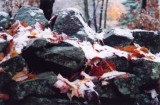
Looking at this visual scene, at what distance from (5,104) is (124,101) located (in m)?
1.81

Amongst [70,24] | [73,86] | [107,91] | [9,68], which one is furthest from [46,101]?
[70,24]

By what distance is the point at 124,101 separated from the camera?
9.39 ft

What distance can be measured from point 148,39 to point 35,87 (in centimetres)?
362

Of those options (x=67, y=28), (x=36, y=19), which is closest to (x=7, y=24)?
(x=36, y=19)

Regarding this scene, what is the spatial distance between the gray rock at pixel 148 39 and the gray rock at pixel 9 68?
3.32 m

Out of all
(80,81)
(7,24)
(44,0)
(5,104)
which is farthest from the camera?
(44,0)

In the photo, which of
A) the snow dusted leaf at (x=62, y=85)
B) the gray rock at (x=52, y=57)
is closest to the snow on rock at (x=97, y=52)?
the gray rock at (x=52, y=57)

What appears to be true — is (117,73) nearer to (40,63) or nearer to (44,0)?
(40,63)

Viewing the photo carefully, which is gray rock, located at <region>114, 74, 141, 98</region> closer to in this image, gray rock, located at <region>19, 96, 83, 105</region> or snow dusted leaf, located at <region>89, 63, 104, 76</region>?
snow dusted leaf, located at <region>89, 63, 104, 76</region>

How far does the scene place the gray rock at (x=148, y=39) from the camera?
4.85m

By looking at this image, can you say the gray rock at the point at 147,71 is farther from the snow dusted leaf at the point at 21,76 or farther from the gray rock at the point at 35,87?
the snow dusted leaf at the point at 21,76

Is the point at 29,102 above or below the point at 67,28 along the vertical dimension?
below

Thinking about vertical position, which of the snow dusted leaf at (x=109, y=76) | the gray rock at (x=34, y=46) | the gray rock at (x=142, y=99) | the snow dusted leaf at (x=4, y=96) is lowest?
the gray rock at (x=142, y=99)

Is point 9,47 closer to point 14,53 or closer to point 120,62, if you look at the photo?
point 14,53
